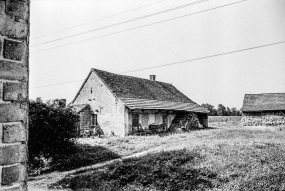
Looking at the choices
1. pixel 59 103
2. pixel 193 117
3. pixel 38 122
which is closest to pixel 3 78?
pixel 38 122

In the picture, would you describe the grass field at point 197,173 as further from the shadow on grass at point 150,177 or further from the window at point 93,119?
the window at point 93,119

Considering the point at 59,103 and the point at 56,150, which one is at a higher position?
the point at 59,103

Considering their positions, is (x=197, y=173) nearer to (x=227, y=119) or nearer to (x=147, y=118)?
(x=147, y=118)

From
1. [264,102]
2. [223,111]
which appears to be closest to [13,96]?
[264,102]

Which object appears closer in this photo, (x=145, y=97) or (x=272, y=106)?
(x=145, y=97)

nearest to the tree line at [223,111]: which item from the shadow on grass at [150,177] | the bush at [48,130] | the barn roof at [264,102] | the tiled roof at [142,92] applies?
the barn roof at [264,102]

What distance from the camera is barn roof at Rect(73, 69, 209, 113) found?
78.8 ft

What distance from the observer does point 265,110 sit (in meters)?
37.7

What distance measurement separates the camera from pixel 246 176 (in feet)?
24.9

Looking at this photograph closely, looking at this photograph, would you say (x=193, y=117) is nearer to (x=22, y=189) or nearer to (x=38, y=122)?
(x=38, y=122)

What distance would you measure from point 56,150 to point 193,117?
21014 millimetres

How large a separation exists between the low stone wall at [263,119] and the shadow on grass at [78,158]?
102 feet

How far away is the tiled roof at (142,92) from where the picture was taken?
24.4 meters

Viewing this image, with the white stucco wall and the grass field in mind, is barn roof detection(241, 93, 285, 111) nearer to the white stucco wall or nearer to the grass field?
the white stucco wall
